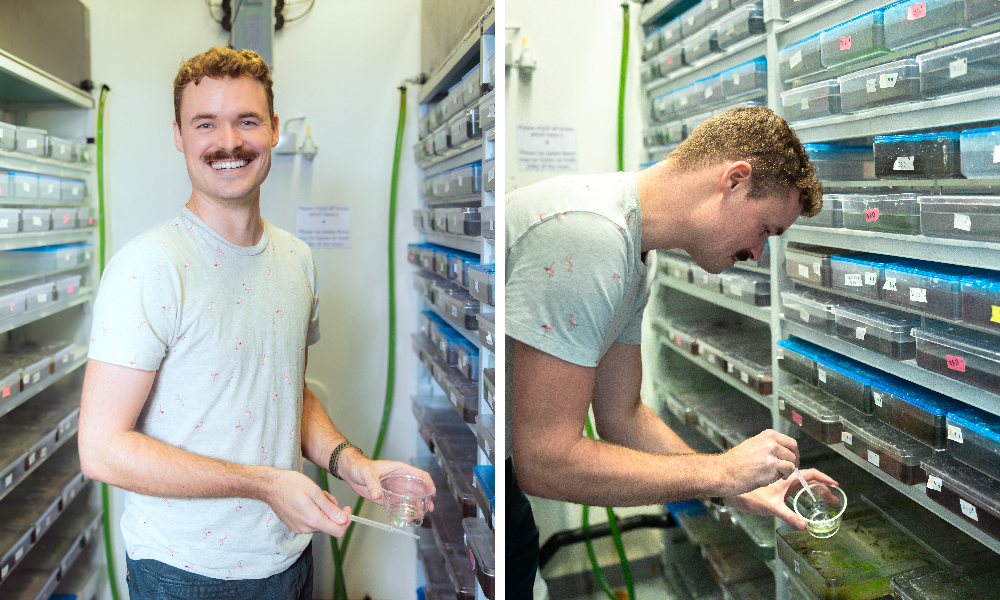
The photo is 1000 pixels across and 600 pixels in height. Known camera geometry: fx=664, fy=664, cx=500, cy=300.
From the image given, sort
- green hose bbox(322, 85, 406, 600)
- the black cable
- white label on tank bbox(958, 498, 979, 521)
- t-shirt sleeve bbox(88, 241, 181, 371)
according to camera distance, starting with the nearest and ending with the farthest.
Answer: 1. t-shirt sleeve bbox(88, 241, 181, 371)
2. white label on tank bbox(958, 498, 979, 521)
3. green hose bbox(322, 85, 406, 600)
4. the black cable

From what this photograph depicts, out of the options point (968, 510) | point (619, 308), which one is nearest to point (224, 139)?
point (619, 308)

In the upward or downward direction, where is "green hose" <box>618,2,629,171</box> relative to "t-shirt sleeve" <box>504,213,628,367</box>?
upward

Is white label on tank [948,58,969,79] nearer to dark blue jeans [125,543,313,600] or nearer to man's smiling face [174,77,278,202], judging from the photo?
man's smiling face [174,77,278,202]

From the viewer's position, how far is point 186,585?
2.24ft

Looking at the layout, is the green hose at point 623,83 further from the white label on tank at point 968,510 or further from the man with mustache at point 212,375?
the white label on tank at point 968,510

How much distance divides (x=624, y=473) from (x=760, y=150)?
0.45 metres

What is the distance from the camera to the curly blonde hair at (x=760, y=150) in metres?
0.78

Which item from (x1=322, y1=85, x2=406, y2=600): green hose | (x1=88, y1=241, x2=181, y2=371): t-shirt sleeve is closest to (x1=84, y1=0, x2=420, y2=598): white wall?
(x1=322, y1=85, x2=406, y2=600): green hose

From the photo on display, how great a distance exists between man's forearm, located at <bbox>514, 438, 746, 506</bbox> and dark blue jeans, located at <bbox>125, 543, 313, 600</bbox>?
339 millimetres

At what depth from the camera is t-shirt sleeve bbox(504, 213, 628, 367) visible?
33.1 inches

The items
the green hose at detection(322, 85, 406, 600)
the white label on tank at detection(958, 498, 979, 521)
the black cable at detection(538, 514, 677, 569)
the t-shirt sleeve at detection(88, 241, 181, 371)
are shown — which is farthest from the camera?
the black cable at detection(538, 514, 677, 569)

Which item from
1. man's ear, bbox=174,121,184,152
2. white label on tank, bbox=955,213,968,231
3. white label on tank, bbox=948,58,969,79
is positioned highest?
white label on tank, bbox=948,58,969,79

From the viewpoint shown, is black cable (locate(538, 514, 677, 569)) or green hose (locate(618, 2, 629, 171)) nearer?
green hose (locate(618, 2, 629, 171))

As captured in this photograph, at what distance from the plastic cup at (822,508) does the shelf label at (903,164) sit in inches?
15.2
